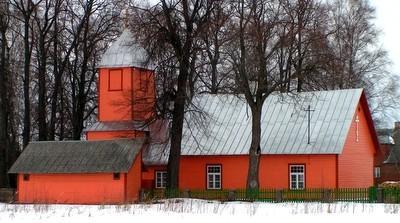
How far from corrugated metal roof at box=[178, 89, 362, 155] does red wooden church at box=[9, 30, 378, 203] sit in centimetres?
6

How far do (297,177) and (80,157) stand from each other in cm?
1303

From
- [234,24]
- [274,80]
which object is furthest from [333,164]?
[234,24]

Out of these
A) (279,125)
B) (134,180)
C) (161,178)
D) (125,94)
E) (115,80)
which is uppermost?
(115,80)

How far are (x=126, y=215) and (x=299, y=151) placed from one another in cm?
1709

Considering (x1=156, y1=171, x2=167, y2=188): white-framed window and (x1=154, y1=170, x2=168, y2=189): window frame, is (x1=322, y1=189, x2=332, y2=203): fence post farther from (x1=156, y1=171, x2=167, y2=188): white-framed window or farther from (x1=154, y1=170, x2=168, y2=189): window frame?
(x1=156, y1=171, x2=167, y2=188): white-framed window

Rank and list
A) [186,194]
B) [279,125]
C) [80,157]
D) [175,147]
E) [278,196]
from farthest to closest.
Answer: [279,125]
[80,157]
[175,147]
[186,194]
[278,196]

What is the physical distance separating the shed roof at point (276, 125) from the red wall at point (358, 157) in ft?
3.35

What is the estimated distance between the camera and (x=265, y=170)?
45.2 metres

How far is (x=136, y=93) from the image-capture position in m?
48.2

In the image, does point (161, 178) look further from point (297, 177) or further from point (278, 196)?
point (278, 196)

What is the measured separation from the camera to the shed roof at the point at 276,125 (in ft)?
145

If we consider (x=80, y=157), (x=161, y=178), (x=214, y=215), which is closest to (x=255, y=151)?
(x=161, y=178)

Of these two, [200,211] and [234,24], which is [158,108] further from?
[200,211]

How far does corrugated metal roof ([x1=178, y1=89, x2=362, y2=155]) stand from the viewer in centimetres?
4400
